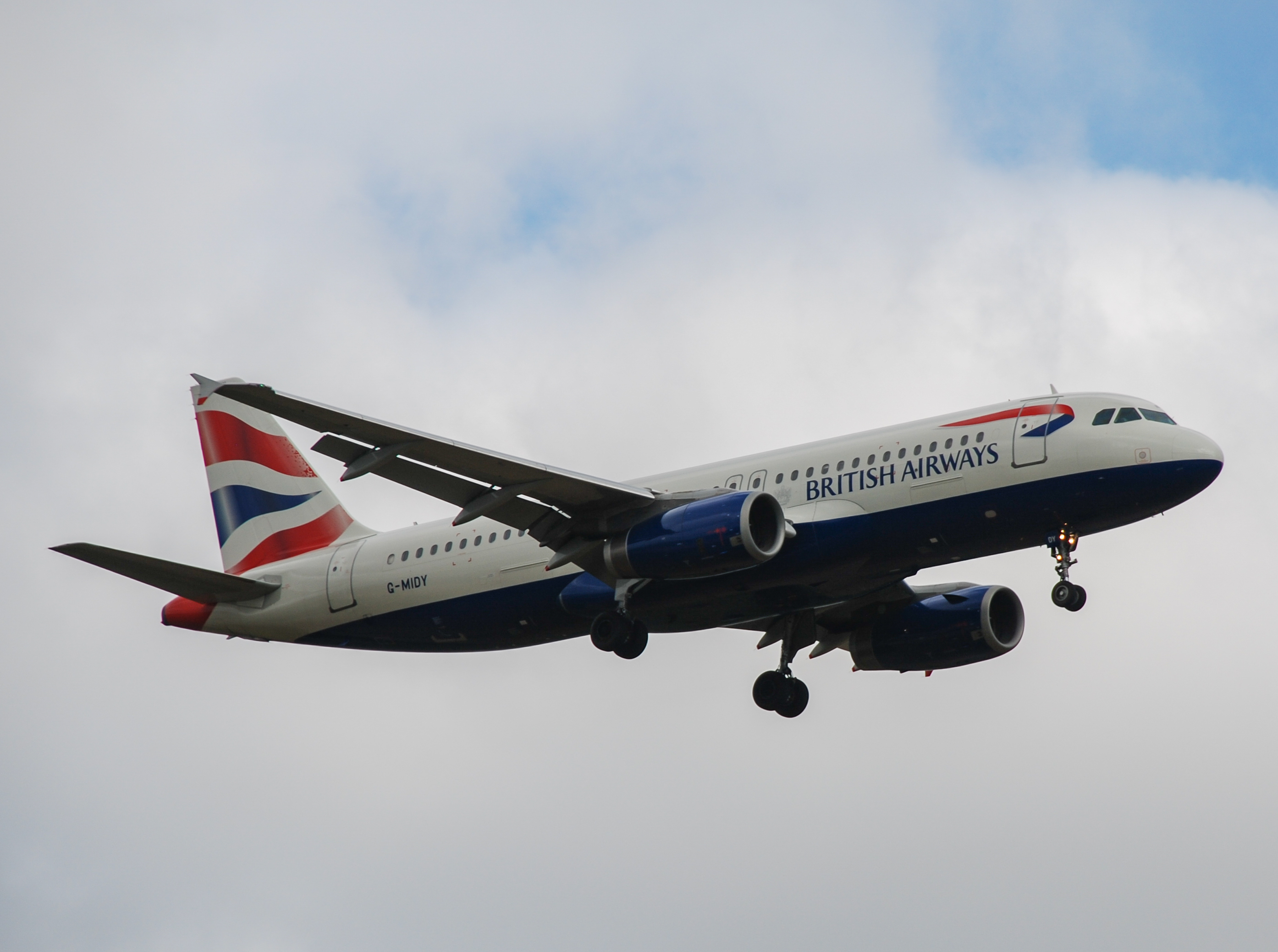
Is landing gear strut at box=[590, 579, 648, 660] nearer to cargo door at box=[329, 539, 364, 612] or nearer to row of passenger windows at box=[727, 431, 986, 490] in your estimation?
row of passenger windows at box=[727, 431, 986, 490]

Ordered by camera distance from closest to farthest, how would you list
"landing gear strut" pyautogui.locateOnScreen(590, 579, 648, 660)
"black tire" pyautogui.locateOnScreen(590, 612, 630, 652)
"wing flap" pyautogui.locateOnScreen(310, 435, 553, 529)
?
"wing flap" pyautogui.locateOnScreen(310, 435, 553, 529)
"landing gear strut" pyautogui.locateOnScreen(590, 579, 648, 660)
"black tire" pyautogui.locateOnScreen(590, 612, 630, 652)

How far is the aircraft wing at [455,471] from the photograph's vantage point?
29203mm

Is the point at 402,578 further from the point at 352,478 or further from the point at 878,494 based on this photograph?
the point at 878,494

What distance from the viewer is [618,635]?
33.3m

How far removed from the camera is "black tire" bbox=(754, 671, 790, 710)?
37562 mm

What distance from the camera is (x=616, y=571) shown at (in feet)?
107

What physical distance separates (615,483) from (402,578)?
6679 mm

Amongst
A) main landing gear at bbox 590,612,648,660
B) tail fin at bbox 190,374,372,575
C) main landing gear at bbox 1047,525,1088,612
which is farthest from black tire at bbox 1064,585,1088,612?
tail fin at bbox 190,374,372,575

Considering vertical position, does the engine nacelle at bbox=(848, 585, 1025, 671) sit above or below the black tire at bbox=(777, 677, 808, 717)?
above

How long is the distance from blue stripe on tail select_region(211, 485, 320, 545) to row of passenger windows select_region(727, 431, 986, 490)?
12735 mm

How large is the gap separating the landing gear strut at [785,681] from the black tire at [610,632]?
543 centimetres

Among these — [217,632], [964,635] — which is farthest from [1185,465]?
[217,632]

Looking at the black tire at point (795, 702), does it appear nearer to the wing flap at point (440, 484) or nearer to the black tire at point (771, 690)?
the black tire at point (771, 690)

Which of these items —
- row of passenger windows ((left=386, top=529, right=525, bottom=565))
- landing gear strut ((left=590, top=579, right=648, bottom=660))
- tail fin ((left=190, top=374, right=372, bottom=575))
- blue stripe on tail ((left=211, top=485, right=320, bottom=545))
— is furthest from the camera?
blue stripe on tail ((left=211, top=485, right=320, bottom=545))
